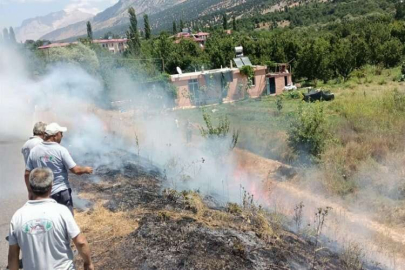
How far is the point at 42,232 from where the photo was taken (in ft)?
8.80

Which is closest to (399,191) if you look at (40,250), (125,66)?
Result: (40,250)

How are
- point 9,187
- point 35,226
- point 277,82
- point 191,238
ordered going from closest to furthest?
point 35,226, point 191,238, point 9,187, point 277,82

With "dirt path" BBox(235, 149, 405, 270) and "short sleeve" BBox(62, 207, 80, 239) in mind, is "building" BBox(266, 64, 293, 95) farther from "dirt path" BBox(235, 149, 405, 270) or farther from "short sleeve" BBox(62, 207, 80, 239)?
"short sleeve" BBox(62, 207, 80, 239)

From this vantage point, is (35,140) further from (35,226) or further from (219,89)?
(219,89)

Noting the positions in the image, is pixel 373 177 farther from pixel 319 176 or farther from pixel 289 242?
pixel 289 242

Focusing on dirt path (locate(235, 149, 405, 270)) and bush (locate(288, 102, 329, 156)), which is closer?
dirt path (locate(235, 149, 405, 270))

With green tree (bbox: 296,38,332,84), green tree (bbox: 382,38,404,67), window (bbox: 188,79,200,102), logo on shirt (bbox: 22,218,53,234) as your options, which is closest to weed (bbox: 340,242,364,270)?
logo on shirt (bbox: 22,218,53,234)

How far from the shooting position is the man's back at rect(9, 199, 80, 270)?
268 cm

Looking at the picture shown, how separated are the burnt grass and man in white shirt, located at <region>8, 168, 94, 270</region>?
1887mm

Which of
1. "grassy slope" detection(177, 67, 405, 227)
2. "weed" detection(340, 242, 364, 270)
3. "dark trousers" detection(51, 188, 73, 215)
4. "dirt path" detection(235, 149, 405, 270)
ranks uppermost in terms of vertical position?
"dark trousers" detection(51, 188, 73, 215)

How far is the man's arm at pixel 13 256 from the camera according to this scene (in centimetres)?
280

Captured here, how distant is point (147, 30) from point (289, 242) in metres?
57.4

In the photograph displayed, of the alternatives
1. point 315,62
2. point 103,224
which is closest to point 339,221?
point 103,224

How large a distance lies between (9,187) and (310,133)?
7.76 meters
